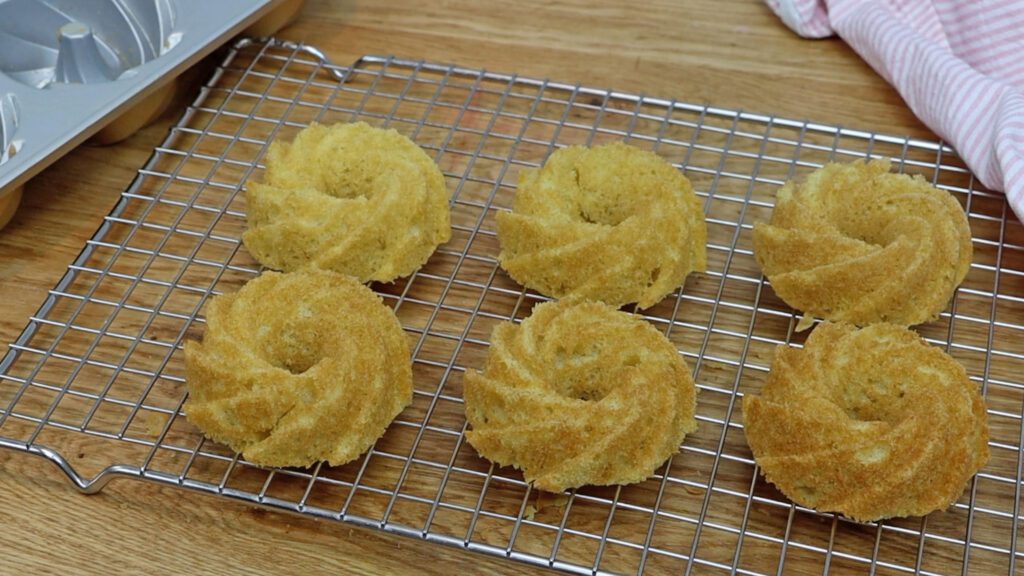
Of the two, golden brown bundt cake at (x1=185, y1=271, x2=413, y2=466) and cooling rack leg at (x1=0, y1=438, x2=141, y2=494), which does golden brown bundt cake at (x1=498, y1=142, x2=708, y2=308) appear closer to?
golden brown bundt cake at (x1=185, y1=271, x2=413, y2=466)

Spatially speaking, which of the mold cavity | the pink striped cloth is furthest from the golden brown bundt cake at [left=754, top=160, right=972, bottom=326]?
the mold cavity

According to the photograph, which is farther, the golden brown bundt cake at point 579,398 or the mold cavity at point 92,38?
the mold cavity at point 92,38

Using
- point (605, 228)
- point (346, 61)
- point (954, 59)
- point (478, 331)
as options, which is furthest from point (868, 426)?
point (346, 61)

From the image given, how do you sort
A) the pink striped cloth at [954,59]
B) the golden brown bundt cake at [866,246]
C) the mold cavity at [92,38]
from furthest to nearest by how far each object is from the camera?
the mold cavity at [92,38]
the pink striped cloth at [954,59]
the golden brown bundt cake at [866,246]

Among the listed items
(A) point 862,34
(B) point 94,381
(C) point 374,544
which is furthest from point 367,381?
(A) point 862,34

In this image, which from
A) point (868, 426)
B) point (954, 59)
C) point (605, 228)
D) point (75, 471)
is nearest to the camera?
point (868, 426)

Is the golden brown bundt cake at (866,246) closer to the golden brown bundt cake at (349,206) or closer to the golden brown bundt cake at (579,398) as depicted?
the golden brown bundt cake at (579,398)

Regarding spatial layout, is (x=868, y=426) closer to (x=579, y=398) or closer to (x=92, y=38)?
(x=579, y=398)

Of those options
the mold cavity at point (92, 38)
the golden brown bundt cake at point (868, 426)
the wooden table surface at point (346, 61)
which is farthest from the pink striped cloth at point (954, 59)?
the mold cavity at point (92, 38)
